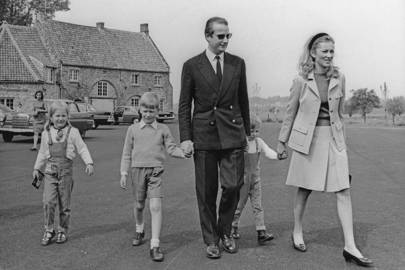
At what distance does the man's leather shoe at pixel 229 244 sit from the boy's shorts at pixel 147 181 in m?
0.74

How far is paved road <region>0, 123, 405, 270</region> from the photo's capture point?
479 cm

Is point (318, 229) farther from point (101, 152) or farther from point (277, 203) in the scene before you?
point (101, 152)

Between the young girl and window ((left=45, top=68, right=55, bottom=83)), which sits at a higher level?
Result: window ((left=45, top=68, right=55, bottom=83))

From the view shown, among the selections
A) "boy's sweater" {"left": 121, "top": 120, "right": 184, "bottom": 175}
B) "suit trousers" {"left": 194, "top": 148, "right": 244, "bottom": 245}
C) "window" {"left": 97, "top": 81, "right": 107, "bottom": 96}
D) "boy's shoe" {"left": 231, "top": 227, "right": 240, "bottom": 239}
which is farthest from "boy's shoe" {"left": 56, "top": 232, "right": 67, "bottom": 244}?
"window" {"left": 97, "top": 81, "right": 107, "bottom": 96}

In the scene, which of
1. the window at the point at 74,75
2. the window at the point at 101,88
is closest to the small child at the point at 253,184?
the window at the point at 74,75

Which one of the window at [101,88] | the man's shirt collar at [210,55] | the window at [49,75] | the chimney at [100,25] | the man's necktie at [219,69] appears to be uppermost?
the chimney at [100,25]

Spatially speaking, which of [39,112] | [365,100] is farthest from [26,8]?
[365,100]

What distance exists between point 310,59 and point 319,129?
685 millimetres

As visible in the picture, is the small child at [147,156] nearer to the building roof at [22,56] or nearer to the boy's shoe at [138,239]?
the boy's shoe at [138,239]

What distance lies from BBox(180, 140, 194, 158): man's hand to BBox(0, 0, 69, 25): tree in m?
57.7

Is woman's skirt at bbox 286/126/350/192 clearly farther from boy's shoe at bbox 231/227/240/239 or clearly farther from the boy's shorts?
the boy's shorts

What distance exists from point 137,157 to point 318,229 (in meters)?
2.25

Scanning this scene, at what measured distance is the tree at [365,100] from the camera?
86.8m

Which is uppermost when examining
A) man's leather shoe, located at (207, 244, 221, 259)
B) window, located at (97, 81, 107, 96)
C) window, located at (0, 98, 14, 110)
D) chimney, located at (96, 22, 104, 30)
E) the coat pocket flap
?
chimney, located at (96, 22, 104, 30)
